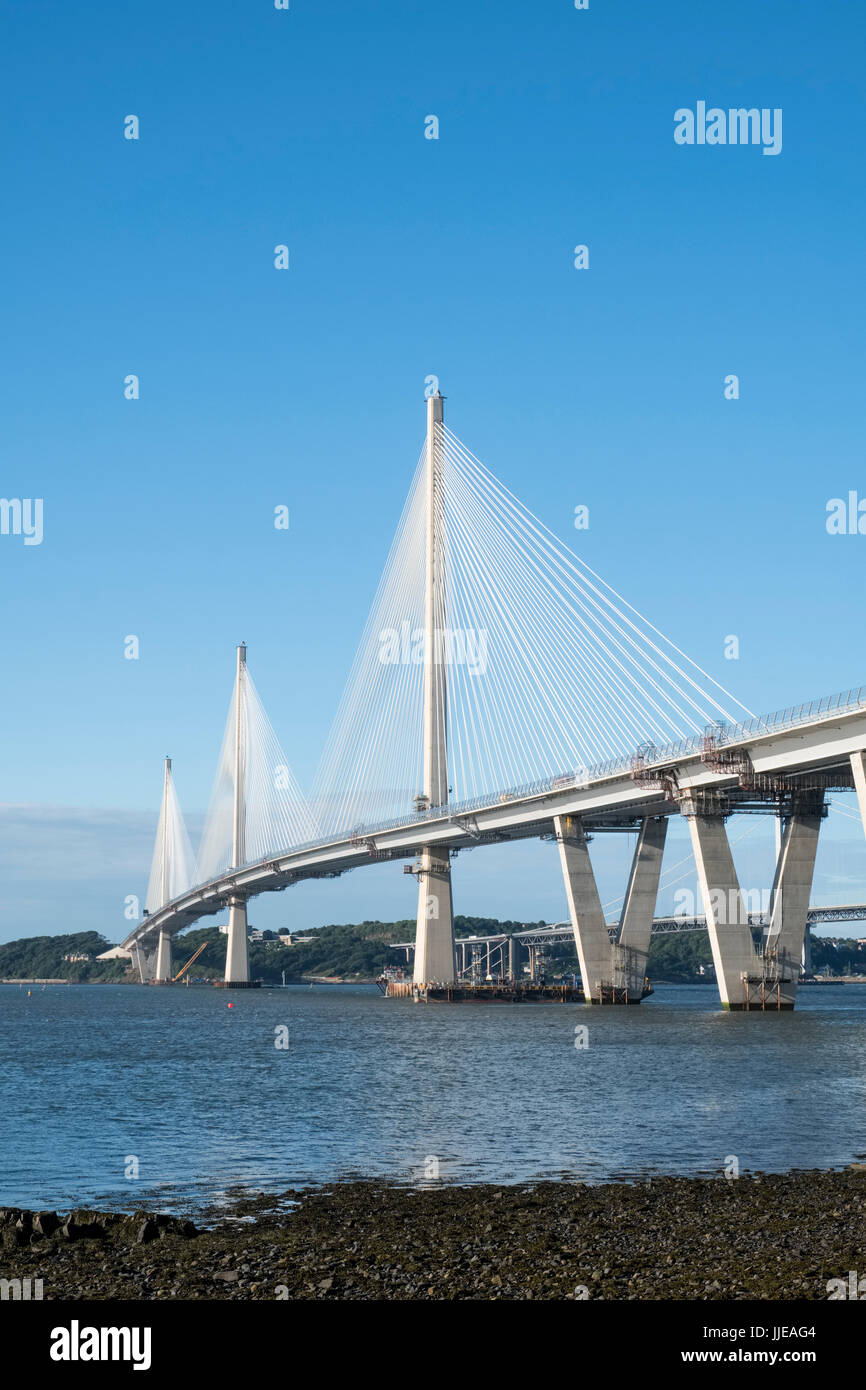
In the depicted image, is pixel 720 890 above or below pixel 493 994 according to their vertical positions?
above

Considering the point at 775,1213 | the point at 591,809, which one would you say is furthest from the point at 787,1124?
the point at 591,809

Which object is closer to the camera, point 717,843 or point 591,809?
point 717,843

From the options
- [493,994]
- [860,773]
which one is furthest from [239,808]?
[860,773]

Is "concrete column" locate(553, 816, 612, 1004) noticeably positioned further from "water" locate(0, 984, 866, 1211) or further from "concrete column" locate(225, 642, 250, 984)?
"concrete column" locate(225, 642, 250, 984)

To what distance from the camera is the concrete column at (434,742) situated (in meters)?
96.9

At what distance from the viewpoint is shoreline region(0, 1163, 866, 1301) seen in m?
15.0

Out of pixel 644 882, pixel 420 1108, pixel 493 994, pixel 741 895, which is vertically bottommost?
pixel 493 994

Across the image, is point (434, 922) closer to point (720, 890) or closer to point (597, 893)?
point (597, 893)

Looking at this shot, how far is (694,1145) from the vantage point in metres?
28.4

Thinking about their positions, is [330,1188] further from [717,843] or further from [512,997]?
[512,997]

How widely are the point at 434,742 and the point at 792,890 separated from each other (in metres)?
30.9

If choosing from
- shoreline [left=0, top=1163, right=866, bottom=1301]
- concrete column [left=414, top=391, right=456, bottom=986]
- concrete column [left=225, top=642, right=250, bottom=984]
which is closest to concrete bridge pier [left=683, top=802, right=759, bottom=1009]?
concrete column [left=414, top=391, right=456, bottom=986]

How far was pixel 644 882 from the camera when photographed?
92000 millimetres
